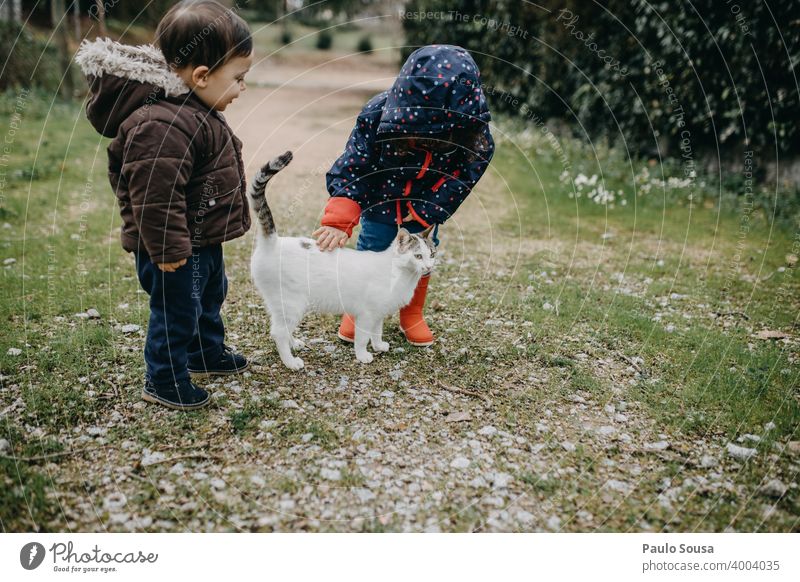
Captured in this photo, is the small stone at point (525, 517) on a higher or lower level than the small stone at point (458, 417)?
lower

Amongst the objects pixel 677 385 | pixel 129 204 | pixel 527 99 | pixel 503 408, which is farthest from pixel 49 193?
pixel 527 99

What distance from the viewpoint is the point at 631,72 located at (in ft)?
33.3

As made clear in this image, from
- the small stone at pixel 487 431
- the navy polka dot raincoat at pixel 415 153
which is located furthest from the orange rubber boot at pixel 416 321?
the small stone at pixel 487 431

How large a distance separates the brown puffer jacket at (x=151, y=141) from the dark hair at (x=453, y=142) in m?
1.36

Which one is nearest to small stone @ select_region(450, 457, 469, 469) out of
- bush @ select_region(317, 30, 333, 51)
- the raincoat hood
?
the raincoat hood

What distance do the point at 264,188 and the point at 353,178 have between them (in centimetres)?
91

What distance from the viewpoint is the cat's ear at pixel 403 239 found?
164 inches

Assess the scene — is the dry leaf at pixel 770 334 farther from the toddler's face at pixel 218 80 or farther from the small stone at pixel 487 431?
the toddler's face at pixel 218 80

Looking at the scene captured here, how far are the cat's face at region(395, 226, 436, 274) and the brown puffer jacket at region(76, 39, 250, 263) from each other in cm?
144

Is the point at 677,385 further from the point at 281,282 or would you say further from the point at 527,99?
the point at 527,99

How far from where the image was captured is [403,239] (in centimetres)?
419

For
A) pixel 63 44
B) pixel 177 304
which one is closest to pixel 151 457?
pixel 177 304

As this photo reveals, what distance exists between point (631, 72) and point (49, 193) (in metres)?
9.71

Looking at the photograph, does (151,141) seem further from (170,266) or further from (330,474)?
(330,474)
